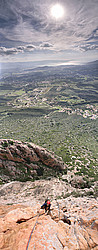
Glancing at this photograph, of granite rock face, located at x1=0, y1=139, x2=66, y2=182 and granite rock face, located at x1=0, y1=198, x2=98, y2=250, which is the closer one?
granite rock face, located at x1=0, y1=198, x2=98, y2=250

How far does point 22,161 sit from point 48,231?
1941 centimetres

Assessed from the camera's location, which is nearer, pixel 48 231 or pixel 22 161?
pixel 48 231

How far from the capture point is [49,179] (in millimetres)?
26750

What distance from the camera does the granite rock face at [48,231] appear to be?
30.0ft

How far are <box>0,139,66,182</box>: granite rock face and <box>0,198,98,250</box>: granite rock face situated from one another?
1218 centimetres

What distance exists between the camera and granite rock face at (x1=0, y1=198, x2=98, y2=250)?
916 centimetres

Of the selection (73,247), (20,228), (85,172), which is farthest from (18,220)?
(85,172)

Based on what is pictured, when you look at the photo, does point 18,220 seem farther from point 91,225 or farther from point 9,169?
point 9,169

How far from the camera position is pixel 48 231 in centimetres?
1059

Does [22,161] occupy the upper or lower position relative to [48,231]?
lower

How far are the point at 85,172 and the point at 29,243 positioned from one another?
26653 millimetres

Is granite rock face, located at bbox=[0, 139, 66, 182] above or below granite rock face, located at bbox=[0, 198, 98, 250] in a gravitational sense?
below

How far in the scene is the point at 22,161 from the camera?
2870 centimetres

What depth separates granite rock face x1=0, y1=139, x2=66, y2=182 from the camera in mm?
26234
